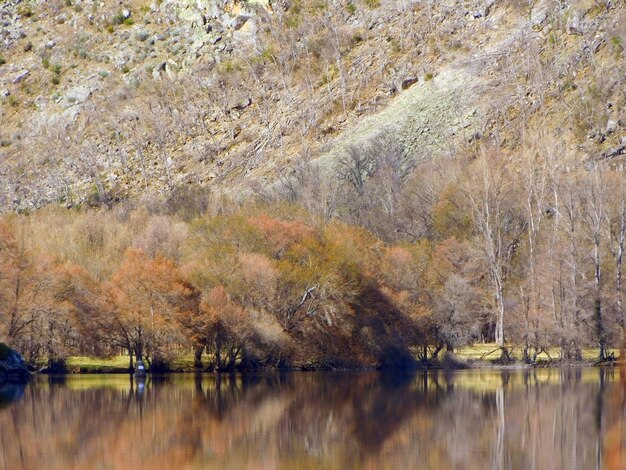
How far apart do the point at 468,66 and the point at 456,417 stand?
7432cm

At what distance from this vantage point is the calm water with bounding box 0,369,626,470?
30516 millimetres

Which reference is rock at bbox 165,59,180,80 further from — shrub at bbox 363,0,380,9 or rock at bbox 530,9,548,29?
rock at bbox 530,9,548,29

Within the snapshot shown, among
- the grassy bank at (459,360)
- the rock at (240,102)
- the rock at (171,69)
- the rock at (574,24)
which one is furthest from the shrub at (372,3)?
the grassy bank at (459,360)

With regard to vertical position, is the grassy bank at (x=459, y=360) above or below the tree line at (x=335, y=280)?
below

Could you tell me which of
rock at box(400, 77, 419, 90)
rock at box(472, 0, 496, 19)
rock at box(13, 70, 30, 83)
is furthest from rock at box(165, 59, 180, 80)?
rock at box(472, 0, 496, 19)

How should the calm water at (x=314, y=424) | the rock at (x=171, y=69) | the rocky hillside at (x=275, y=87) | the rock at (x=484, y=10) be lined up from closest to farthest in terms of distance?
1. the calm water at (x=314, y=424)
2. the rocky hillside at (x=275, y=87)
3. the rock at (x=484, y=10)
4. the rock at (x=171, y=69)

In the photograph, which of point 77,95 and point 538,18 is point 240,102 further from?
point 538,18

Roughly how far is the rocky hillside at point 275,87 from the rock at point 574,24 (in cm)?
13

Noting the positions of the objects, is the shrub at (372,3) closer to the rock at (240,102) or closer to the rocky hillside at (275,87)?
the rocky hillside at (275,87)

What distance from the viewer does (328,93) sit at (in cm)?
11894

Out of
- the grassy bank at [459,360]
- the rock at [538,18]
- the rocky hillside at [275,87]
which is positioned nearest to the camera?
the grassy bank at [459,360]

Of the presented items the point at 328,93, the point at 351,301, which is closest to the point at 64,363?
the point at 351,301

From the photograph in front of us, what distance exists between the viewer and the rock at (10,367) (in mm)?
53531

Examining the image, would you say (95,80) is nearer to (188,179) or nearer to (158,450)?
(188,179)
